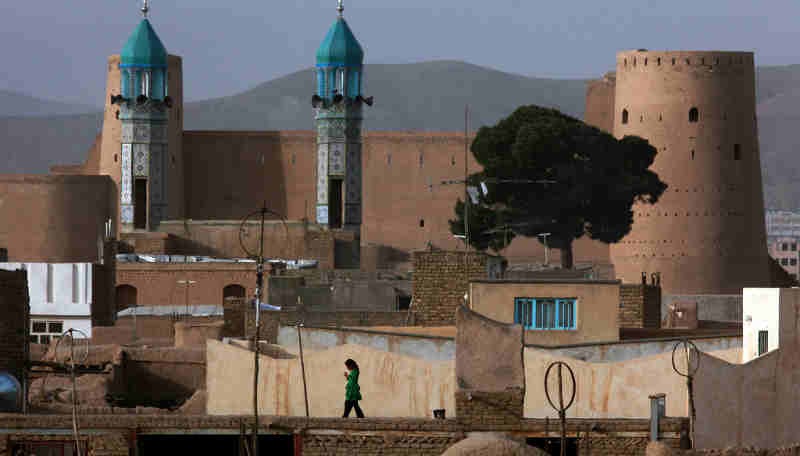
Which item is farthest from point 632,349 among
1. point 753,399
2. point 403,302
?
point 403,302

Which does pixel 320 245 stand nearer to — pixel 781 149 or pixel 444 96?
pixel 781 149

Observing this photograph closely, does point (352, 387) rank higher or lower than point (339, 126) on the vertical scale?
lower

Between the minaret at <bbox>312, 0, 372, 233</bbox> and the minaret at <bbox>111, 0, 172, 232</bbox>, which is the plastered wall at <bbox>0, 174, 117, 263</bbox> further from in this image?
the minaret at <bbox>312, 0, 372, 233</bbox>

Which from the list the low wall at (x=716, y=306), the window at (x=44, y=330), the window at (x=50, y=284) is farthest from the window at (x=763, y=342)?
the low wall at (x=716, y=306)

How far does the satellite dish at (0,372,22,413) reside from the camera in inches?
591

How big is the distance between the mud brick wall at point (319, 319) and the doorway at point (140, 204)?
60.6 feet

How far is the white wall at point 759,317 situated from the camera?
16.3m

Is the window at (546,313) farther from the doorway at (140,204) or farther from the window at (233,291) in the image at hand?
the doorway at (140,204)

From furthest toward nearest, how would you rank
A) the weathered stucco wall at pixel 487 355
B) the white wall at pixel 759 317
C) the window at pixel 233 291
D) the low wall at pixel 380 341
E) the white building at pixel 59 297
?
1. the window at pixel 233 291
2. the white building at pixel 59 297
3. the low wall at pixel 380 341
4. the white wall at pixel 759 317
5. the weathered stucco wall at pixel 487 355

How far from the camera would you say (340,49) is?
4066 centimetres

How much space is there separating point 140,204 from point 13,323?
2832 cm

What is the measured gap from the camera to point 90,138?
128 m

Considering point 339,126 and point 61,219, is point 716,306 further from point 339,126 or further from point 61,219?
point 61,219

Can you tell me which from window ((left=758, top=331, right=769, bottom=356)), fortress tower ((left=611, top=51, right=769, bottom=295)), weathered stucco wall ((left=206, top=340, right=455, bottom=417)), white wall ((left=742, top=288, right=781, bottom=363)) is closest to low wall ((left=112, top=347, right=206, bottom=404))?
weathered stucco wall ((left=206, top=340, right=455, bottom=417))
